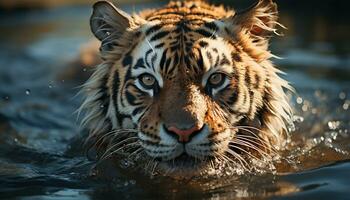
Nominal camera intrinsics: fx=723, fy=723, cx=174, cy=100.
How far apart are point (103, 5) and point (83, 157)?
1.00 metres

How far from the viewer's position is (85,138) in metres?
4.91

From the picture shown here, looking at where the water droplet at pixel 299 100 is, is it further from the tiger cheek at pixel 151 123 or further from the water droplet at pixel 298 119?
the tiger cheek at pixel 151 123

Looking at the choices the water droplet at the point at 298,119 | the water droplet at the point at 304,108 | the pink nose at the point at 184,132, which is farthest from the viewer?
the water droplet at the point at 304,108

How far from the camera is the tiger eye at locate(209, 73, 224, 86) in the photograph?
395cm

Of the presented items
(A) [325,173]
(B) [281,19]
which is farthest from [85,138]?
(B) [281,19]

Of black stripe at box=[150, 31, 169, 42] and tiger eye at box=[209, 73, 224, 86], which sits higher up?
black stripe at box=[150, 31, 169, 42]

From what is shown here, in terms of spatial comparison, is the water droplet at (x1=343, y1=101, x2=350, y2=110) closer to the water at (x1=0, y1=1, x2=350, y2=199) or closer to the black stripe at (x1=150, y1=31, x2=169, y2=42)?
the water at (x1=0, y1=1, x2=350, y2=199)

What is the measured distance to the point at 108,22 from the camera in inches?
172

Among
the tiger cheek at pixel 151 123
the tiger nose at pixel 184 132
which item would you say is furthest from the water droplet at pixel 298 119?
the tiger nose at pixel 184 132

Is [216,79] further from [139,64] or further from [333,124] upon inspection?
[333,124]

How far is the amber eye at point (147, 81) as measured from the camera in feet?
13.1

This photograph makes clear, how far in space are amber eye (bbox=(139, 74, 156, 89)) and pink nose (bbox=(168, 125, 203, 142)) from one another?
0.48 meters

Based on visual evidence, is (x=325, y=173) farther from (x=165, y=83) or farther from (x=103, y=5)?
(x=103, y=5)

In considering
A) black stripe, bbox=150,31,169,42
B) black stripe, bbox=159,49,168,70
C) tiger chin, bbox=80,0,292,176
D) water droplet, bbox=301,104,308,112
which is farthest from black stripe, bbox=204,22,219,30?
water droplet, bbox=301,104,308,112
